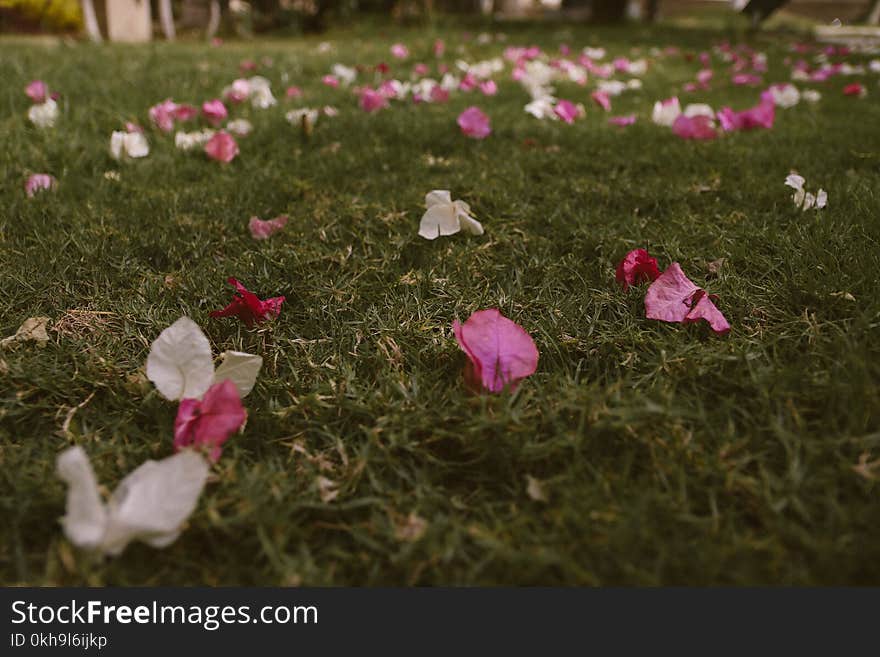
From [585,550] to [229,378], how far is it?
0.59m

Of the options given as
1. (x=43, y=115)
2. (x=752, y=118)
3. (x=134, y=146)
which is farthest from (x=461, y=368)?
(x=43, y=115)

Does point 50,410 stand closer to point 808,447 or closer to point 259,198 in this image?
point 259,198

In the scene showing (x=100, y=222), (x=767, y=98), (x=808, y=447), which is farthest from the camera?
(x=767, y=98)

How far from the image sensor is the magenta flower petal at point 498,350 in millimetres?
965

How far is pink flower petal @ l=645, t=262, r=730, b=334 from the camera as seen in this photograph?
3.69 ft

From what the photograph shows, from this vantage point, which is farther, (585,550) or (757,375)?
(757,375)

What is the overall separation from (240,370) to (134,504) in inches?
11.1

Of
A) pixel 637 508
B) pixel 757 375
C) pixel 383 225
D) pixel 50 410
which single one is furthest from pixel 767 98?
pixel 50 410

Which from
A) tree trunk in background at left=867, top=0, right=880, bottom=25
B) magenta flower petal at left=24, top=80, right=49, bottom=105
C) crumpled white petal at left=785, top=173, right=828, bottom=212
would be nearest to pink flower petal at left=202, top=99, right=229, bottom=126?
magenta flower petal at left=24, top=80, right=49, bottom=105

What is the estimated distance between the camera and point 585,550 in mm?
770

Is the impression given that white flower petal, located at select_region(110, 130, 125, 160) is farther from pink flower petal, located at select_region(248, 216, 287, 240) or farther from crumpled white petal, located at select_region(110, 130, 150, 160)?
pink flower petal, located at select_region(248, 216, 287, 240)

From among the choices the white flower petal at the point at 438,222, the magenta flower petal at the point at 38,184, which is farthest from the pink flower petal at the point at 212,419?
the magenta flower petal at the point at 38,184

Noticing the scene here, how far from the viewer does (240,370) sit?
A: 961mm

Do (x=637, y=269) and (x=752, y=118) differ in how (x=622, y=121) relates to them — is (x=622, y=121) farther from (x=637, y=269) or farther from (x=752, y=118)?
(x=637, y=269)
